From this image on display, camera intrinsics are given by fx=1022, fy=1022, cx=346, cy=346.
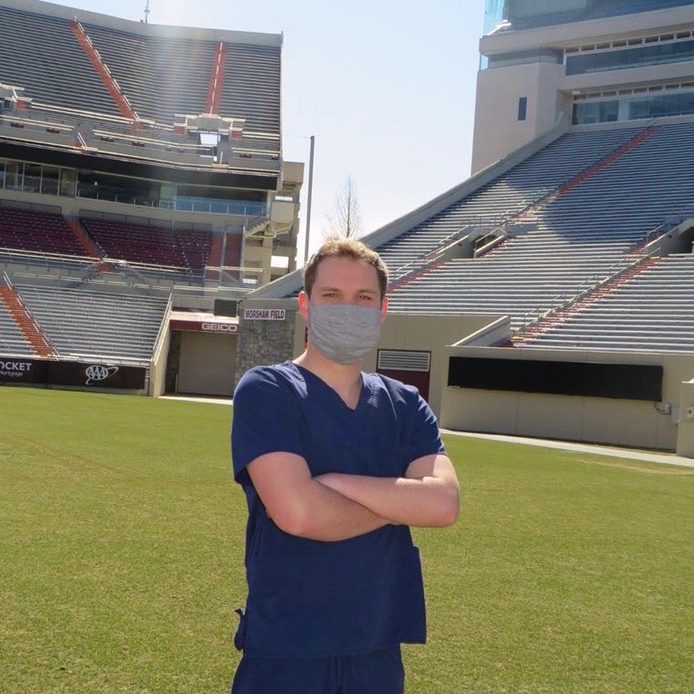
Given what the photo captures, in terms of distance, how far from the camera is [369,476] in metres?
3.08

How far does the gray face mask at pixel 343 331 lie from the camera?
3.10 metres

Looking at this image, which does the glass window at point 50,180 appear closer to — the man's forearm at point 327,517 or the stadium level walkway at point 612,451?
the stadium level walkway at point 612,451

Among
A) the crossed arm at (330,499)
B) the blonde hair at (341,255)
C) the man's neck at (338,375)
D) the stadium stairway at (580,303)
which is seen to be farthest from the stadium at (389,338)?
the blonde hair at (341,255)

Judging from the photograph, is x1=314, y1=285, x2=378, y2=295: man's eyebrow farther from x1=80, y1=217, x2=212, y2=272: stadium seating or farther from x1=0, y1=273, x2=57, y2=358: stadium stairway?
x1=80, y1=217, x2=212, y2=272: stadium seating

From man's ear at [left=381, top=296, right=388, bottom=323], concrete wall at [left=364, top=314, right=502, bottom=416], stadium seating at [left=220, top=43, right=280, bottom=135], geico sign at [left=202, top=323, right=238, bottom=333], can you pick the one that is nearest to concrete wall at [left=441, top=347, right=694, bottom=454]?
concrete wall at [left=364, top=314, right=502, bottom=416]

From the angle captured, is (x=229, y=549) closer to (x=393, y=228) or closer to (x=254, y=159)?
(x=393, y=228)

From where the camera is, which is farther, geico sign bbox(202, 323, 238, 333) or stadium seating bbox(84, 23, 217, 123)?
stadium seating bbox(84, 23, 217, 123)

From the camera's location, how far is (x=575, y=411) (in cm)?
2575

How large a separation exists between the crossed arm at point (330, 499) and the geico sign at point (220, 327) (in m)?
36.0

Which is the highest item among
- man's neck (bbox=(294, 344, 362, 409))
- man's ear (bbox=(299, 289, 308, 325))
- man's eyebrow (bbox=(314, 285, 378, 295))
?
man's eyebrow (bbox=(314, 285, 378, 295))

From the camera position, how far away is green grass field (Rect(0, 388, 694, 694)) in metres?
5.18

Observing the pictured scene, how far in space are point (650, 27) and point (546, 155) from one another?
758 centimetres

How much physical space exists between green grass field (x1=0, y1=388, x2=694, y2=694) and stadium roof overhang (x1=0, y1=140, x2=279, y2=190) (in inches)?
1471

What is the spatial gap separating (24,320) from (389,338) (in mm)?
14468
